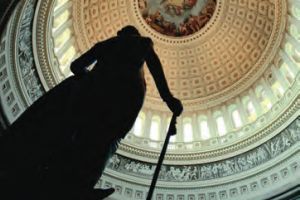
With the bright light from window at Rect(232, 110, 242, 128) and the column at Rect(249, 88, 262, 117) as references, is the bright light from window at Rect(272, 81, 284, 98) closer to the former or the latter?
the column at Rect(249, 88, 262, 117)

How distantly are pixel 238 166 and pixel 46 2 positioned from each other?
8.73 metres

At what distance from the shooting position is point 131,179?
15.0 meters

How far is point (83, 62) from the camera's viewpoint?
3.65m

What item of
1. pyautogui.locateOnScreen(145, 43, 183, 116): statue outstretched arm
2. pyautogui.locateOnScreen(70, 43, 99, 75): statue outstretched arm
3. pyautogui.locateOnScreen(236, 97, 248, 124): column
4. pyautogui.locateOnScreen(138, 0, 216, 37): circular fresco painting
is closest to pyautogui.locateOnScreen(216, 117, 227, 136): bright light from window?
pyautogui.locateOnScreen(236, 97, 248, 124): column

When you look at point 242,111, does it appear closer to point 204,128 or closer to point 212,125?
point 212,125

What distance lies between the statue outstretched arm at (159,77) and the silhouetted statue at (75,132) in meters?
0.17

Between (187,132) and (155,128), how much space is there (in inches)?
55.1

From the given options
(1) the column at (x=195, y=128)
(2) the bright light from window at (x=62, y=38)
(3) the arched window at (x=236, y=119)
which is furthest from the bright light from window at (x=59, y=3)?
(3) the arched window at (x=236, y=119)

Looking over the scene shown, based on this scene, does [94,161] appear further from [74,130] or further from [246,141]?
[246,141]

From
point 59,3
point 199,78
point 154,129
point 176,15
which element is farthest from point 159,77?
point 176,15

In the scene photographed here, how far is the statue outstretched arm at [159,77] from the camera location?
379cm

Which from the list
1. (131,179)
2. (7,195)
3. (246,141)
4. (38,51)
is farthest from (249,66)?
(7,195)

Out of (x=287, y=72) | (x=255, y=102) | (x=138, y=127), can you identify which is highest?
(x=287, y=72)

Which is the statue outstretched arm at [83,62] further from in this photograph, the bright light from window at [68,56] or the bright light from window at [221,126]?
the bright light from window at [221,126]
